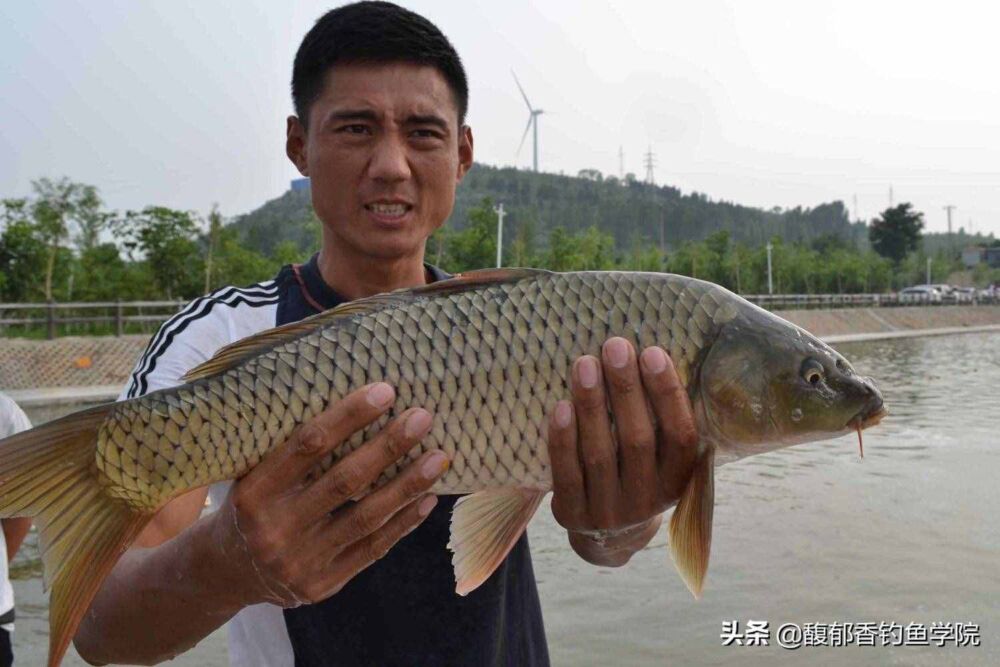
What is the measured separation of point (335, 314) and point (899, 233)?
77.4 meters

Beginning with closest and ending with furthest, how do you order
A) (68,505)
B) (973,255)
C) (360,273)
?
(68,505) → (360,273) → (973,255)

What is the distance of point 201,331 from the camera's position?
74.3 inches

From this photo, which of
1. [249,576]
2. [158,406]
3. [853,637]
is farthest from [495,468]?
[853,637]

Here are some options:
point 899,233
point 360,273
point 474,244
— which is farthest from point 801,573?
point 899,233

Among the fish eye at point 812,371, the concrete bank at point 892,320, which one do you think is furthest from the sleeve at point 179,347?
the concrete bank at point 892,320

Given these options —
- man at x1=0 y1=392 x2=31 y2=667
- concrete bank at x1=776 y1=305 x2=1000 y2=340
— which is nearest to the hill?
concrete bank at x1=776 y1=305 x2=1000 y2=340

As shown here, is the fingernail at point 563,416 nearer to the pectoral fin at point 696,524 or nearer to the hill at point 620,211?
the pectoral fin at point 696,524

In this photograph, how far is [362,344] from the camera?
159cm

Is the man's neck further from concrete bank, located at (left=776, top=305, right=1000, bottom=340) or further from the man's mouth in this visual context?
concrete bank, located at (left=776, top=305, right=1000, bottom=340)

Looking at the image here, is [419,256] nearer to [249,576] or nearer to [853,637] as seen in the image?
[249,576]

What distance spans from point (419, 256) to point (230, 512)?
2.68ft

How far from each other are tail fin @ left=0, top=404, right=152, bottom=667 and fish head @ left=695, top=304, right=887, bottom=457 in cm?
104

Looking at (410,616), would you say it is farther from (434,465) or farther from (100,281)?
(100,281)

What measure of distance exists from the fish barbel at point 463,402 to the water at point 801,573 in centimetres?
327
